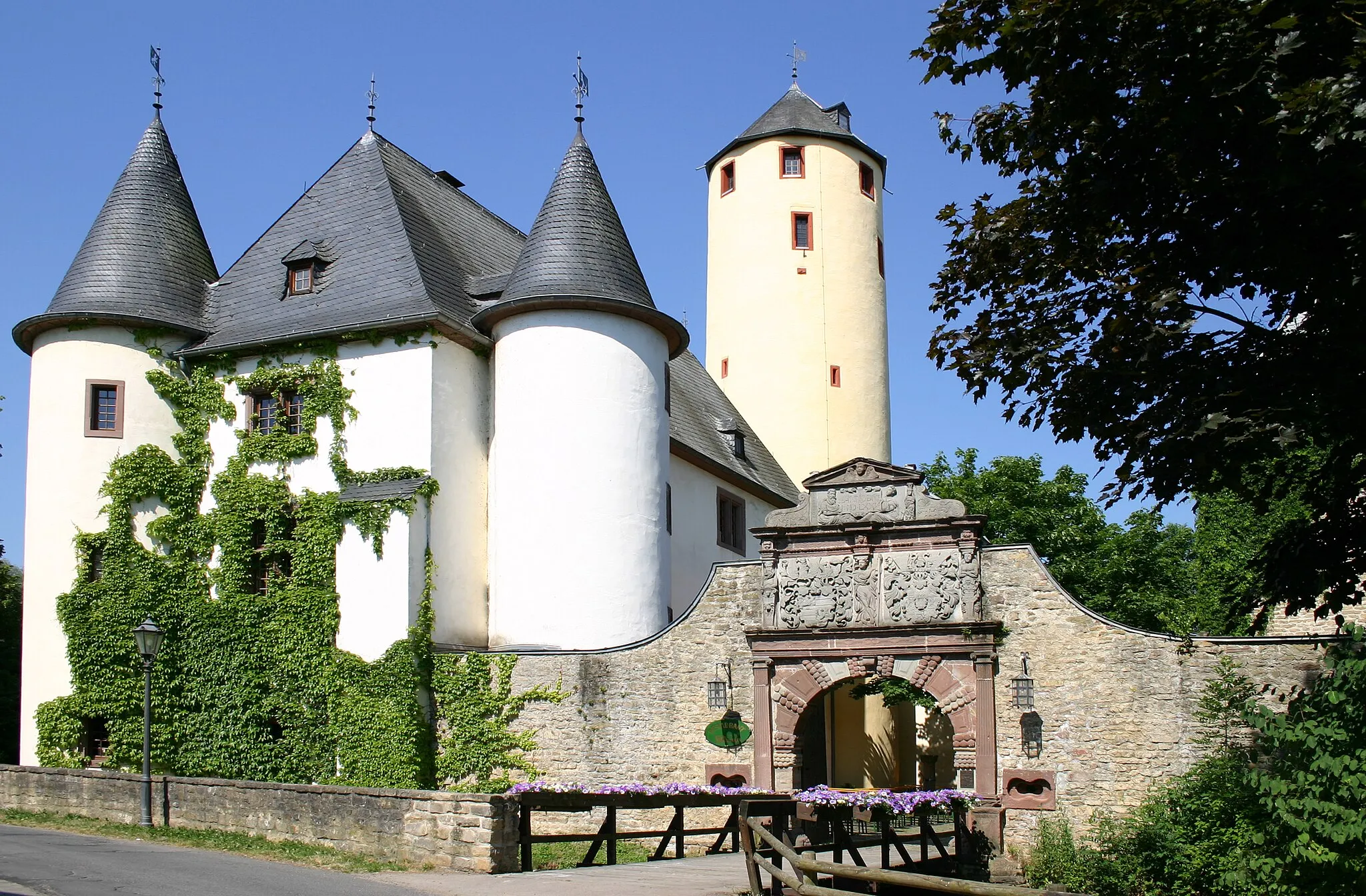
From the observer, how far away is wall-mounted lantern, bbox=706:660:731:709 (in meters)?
21.1

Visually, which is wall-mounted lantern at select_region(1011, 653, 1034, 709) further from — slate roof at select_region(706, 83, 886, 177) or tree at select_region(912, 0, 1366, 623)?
slate roof at select_region(706, 83, 886, 177)

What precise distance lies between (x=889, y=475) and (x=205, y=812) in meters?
9.93

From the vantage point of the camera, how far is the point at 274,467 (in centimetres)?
2377

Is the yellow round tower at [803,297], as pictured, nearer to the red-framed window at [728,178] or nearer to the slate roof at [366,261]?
the red-framed window at [728,178]

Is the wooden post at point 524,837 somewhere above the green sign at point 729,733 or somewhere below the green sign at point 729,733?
below

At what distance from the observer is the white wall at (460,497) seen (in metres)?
22.8

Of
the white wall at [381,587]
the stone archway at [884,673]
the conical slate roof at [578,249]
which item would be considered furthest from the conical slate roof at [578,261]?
the stone archway at [884,673]

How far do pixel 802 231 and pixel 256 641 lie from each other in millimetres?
18592

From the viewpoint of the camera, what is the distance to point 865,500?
2070cm

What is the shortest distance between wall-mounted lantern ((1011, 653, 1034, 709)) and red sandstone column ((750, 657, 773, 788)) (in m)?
3.41

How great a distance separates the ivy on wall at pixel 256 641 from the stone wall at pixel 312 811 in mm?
3964

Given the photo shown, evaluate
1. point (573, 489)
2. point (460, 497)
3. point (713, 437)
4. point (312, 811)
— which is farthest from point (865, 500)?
point (713, 437)

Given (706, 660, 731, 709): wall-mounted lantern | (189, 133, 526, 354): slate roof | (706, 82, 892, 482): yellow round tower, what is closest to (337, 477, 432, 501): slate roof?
(189, 133, 526, 354): slate roof

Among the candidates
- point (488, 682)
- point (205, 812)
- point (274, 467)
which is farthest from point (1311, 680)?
point (274, 467)
